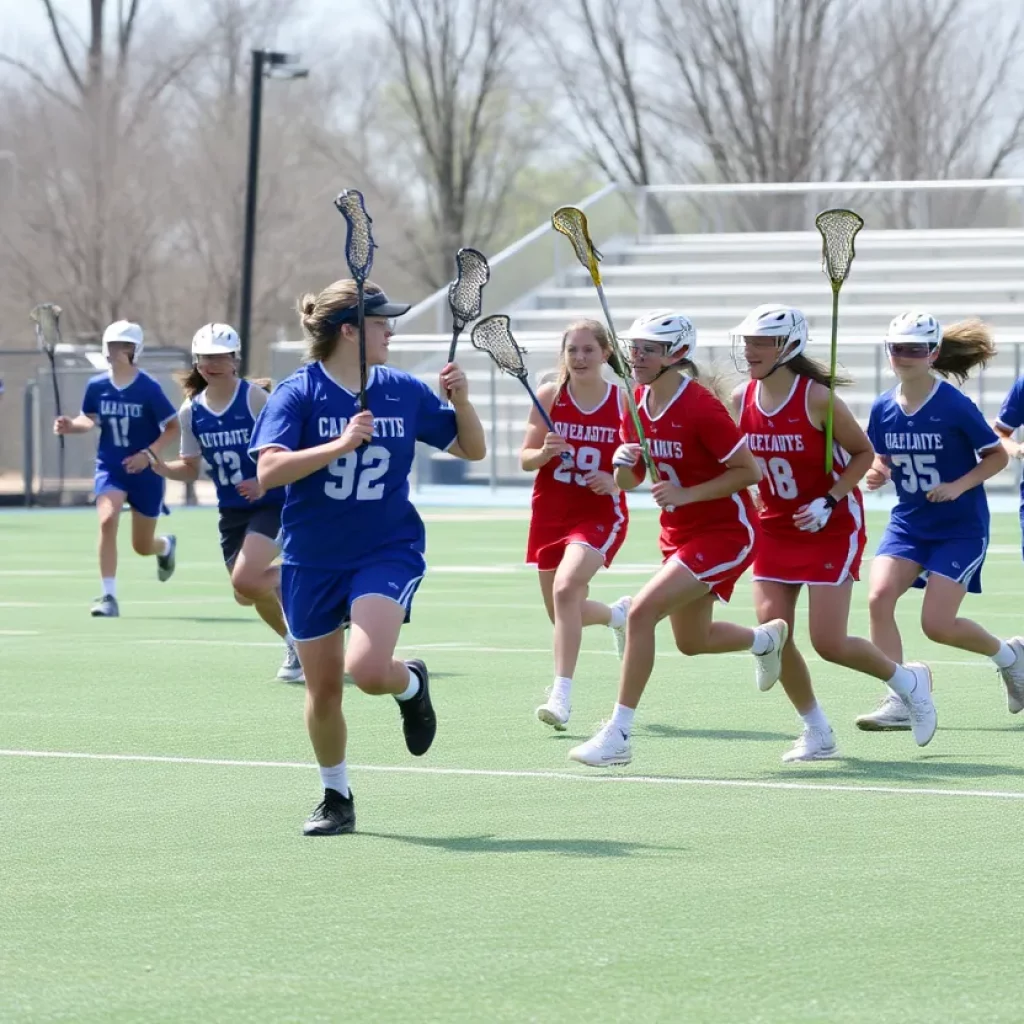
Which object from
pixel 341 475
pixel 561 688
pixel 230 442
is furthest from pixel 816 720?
pixel 230 442

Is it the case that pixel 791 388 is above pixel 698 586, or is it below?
above

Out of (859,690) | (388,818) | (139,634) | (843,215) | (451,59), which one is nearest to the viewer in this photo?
(388,818)

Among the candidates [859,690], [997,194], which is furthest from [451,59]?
[859,690]

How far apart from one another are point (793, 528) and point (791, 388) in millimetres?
566

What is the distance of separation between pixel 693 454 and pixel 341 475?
6.24ft

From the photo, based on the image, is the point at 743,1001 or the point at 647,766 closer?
the point at 743,1001

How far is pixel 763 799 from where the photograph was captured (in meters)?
8.10

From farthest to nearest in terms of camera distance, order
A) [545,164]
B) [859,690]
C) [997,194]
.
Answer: [545,164], [997,194], [859,690]

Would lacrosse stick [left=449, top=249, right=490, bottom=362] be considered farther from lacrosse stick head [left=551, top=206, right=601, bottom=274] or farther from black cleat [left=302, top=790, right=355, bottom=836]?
black cleat [left=302, top=790, right=355, bottom=836]

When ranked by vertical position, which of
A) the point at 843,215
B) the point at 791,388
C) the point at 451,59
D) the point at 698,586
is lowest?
the point at 698,586

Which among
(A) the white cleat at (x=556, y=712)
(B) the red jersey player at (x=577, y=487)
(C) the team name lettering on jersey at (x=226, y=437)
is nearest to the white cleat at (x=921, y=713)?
(A) the white cleat at (x=556, y=712)

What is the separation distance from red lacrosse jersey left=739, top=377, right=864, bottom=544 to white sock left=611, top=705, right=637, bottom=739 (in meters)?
1.04

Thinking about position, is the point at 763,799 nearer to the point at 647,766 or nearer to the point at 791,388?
the point at 647,766

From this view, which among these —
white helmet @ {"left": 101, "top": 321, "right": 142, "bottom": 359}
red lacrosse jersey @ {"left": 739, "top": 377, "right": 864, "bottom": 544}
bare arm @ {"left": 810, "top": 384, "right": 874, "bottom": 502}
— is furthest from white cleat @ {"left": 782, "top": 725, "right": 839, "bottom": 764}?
white helmet @ {"left": 101, "top": 321, "right": 142, "bottom": 359}
